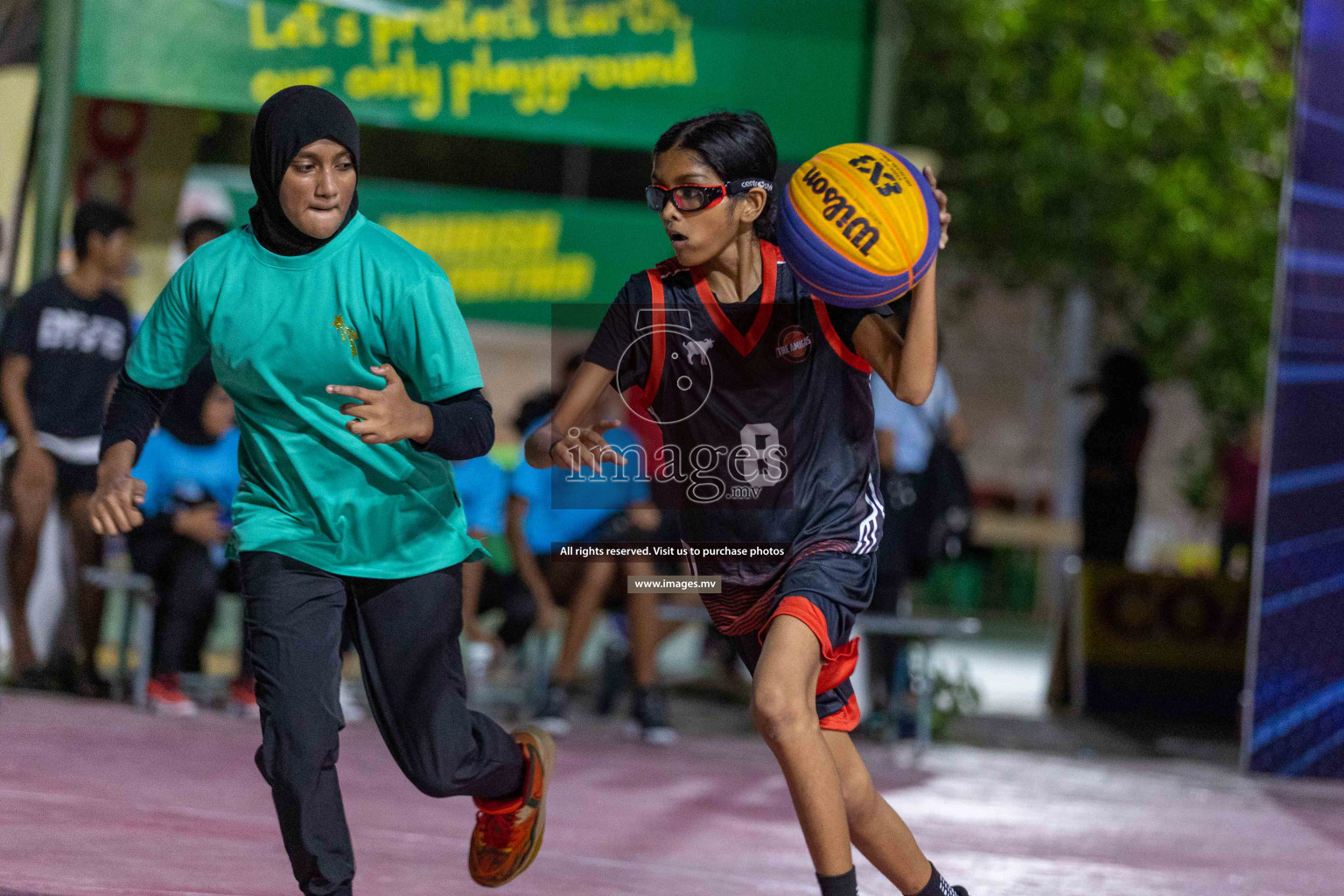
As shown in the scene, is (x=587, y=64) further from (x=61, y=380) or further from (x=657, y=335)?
(x=657, y=335)

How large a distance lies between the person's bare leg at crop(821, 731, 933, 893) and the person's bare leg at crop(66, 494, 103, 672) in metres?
5.47

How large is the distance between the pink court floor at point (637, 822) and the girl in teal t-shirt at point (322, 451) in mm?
949

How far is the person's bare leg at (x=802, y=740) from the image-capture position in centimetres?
361

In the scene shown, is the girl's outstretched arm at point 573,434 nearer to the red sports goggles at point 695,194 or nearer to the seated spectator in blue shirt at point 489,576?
the red sports goggles at point 695,194

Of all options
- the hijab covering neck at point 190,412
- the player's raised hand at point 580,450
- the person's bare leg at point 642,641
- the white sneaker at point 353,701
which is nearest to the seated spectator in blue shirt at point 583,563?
the person's bare leg at point 642,641

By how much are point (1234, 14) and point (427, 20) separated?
354 inches

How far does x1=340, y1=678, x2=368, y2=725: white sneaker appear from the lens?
8.08m

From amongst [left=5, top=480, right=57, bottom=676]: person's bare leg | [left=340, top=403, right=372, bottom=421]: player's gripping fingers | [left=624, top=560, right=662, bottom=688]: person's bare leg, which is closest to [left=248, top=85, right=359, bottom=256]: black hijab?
[left=340, top=403, right=372, bottom=421]: player's gripping fingers

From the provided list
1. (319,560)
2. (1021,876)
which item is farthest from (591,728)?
(319,560)

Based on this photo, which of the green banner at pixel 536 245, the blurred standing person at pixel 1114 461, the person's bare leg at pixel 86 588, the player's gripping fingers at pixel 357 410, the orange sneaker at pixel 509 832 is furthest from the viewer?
the blurred standing person at pixel 1114 461

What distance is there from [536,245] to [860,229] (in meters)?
6.38

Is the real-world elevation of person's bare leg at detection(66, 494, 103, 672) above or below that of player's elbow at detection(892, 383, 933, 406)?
below

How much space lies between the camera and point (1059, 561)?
1672 centimetres

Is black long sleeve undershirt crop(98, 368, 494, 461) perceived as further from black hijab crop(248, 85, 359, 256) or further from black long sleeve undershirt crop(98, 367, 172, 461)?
black hijab crop(248, 85, 359, 256)
